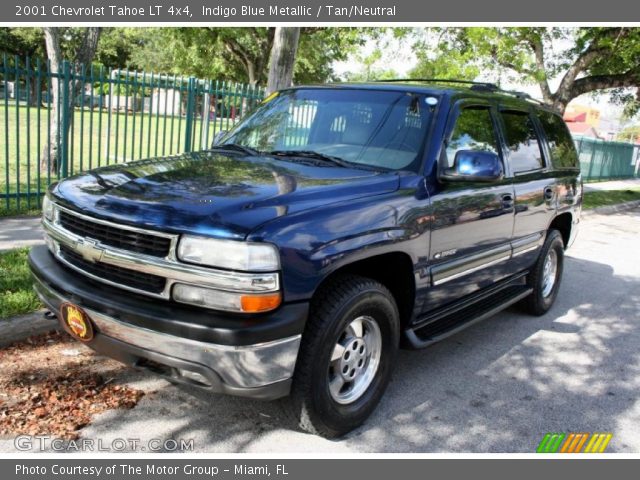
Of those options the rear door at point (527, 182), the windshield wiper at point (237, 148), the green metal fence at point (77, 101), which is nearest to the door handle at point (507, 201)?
the rear door at point (527, 182)

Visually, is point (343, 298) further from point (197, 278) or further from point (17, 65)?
point (17, 65)

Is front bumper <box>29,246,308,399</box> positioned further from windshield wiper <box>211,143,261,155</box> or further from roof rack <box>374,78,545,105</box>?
roof rack <box>374,78,545,105</box>

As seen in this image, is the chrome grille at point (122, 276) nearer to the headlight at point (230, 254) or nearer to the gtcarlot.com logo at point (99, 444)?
the headlight at point (230, 254)

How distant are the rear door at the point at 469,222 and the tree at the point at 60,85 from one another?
589 centimetres

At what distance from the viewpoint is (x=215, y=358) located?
104 inches

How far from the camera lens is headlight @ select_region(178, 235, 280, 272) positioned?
2.64 meters

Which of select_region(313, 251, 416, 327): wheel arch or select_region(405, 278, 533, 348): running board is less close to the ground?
select_region(313, 251, 416, 327): wheel arch

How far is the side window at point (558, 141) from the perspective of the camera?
5.48 metres

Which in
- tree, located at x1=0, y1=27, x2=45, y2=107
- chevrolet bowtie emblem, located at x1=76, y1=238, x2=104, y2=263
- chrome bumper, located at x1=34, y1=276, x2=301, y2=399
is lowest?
chrome bumper, located at x1=34, y1=276, x2=301, y2=399

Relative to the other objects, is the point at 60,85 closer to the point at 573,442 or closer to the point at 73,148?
the point at 73,148

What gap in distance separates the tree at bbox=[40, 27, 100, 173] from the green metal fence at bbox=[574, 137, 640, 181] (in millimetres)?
17691

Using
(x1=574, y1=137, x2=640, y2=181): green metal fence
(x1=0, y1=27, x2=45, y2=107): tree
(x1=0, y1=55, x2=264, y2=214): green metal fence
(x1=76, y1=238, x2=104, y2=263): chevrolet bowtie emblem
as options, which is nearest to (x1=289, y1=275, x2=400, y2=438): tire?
(x1=76, y1=238, x2=104, y2=263): chevrolet bowtie emblem

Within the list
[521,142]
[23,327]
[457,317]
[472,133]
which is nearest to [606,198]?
[521,142]

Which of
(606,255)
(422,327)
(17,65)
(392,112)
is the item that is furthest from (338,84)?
(606,255)
